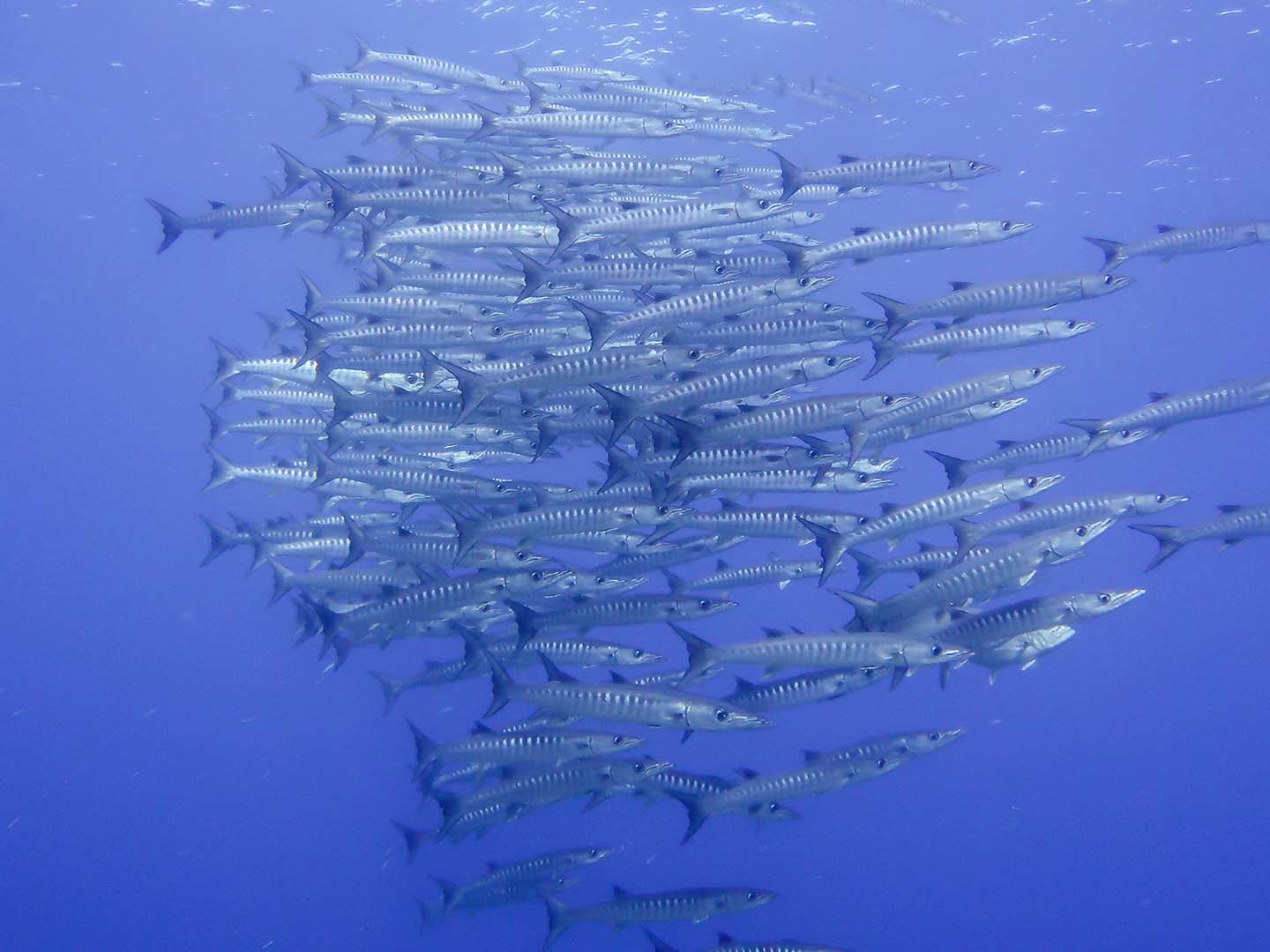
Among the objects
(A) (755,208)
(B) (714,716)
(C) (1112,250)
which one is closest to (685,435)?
(B) (714,716)

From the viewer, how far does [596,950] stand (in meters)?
17.3

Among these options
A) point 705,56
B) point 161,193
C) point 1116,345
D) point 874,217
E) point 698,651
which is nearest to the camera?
point 698,651

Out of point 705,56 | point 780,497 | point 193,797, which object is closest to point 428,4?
point 705,56

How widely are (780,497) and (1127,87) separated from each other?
61.7 ft

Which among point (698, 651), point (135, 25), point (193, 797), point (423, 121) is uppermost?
point (135, 25)

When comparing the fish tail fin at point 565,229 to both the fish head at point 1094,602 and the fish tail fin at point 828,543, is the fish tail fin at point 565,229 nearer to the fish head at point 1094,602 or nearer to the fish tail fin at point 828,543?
the fish tail fin at point 828,543

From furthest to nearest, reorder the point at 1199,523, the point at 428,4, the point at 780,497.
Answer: the point at 428,4, the point at 780,497, the point at 1199,523

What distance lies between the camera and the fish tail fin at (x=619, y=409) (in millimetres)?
6184

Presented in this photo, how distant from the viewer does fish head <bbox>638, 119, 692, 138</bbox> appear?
Result: 860cm

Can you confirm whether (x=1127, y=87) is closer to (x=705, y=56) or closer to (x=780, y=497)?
(x=705, y=56)

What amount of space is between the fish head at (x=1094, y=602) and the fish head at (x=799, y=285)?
2.74m

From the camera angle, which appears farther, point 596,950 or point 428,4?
point 428,4

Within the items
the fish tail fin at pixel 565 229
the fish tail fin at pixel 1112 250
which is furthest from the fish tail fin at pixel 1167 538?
the fish tail fin at pixel 565 229

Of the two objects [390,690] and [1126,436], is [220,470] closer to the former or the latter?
[390,690]
